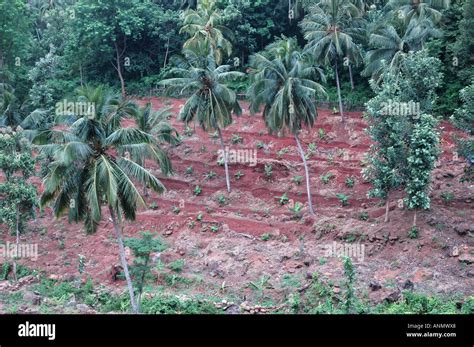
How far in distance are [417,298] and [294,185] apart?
12.3 metres

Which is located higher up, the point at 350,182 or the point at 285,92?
the point at 285,92

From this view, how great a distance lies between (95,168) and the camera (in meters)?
18.2

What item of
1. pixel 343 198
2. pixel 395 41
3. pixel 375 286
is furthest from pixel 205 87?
pixel 375 286

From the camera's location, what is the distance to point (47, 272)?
2622 cm

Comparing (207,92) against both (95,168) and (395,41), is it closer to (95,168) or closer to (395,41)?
(395,41)

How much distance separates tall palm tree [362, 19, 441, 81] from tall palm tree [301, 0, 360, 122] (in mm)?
1702

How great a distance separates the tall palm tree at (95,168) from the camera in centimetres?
1798

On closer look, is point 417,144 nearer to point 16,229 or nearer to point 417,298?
point 417,298

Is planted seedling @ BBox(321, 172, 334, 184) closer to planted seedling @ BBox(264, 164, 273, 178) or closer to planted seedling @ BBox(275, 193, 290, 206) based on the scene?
planted seedling @ BBox(275, 193, 290, 206)

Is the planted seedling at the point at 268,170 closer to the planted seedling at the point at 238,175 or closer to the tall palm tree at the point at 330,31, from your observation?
the planted seedling at the point at 238,175

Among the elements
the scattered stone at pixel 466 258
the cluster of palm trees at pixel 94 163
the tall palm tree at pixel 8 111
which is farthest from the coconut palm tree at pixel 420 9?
the tall palm tree at pixel 8 111

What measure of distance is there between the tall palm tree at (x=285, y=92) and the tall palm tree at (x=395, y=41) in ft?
19.7

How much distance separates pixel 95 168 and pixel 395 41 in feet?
Answer: 72.6

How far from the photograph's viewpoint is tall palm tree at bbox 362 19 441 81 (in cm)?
3170
